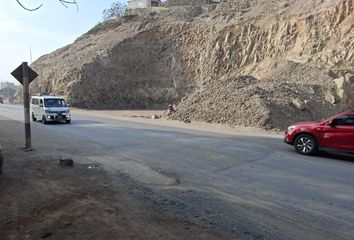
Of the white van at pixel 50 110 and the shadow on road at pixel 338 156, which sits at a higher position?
the white van at pixel 50 110

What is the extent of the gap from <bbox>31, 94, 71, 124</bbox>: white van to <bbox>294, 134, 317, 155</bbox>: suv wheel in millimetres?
16057

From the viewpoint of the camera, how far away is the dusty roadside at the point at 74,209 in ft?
18.0

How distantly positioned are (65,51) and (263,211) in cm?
6196

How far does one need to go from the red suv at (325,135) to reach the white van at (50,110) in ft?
51.7

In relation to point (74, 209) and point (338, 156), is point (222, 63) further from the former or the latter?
point (74, 209)

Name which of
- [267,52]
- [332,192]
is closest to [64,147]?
[332,192]

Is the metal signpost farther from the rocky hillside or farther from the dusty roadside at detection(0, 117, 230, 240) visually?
the rocky hillside

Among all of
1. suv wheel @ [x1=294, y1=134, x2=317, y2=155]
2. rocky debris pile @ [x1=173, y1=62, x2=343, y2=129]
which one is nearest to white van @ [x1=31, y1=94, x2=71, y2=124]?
rocky debris pile @ [x1=173, y1=62, x2=343, y2=129]

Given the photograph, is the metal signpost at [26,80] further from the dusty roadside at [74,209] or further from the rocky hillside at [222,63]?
the rocky hillside at [222,63]

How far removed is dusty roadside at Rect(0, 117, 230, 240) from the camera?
18.0 ft

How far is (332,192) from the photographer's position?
8.38 metres

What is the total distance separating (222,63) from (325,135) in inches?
1500

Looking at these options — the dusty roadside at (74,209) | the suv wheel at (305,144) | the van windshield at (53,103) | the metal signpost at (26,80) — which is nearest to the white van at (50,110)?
the van windshield at (53,103)

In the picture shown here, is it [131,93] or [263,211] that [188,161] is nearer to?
[263,211]
